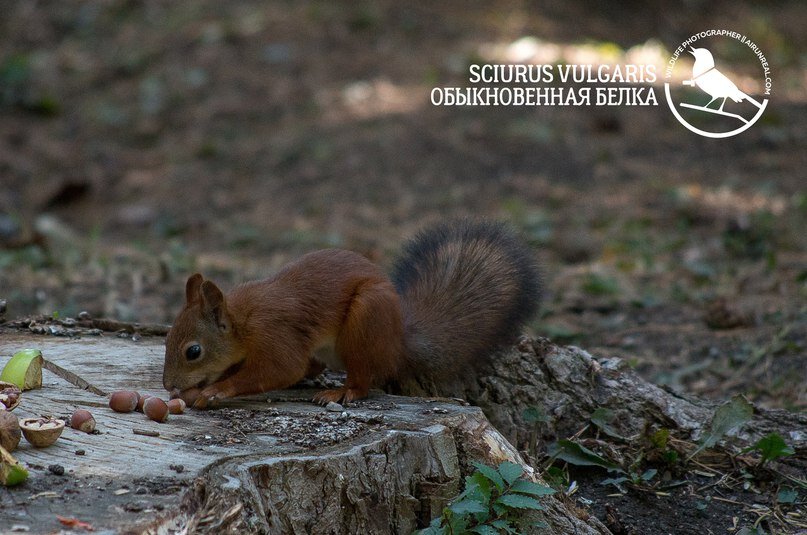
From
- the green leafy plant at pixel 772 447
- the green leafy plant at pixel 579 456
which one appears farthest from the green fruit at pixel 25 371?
the green leafy plant at pixel 772 447

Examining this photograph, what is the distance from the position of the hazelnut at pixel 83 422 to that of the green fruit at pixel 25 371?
10.1 inches

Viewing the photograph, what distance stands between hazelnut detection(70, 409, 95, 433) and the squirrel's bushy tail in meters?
0.95

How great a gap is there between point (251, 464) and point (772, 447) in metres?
1.54

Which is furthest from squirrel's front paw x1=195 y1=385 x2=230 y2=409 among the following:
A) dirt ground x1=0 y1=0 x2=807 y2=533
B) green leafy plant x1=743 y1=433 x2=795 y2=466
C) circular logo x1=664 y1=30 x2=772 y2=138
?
circular logo x1=664 y1=30 x2=772 y2=138

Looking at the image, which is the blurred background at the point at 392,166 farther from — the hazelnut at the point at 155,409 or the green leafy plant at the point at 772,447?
the hazelnut at the point at 155,409

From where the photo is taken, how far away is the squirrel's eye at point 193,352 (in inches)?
105

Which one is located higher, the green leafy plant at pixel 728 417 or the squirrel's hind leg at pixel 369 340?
the squirrel's hind leg at pixel 369 340

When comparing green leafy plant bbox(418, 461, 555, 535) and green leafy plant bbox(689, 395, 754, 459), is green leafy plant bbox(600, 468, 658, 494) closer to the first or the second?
green leafy plant bbox(689, 395, 754, 459)

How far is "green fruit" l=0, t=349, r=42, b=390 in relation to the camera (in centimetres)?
232

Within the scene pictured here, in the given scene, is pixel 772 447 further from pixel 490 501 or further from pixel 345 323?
pixel 345 323

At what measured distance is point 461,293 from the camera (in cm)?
292

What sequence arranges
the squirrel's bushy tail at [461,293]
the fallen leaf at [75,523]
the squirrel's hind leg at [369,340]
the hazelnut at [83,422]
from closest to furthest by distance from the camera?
the fallen leaf at [75,523] → the hazelnut at [83,422] → the squirrel's hind leg at [369,340] → the squirrel's bushy tail at [461,293]

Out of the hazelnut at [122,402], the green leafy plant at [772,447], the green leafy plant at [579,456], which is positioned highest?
the hazelnut at [122,402]

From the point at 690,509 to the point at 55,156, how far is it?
6293 mm
